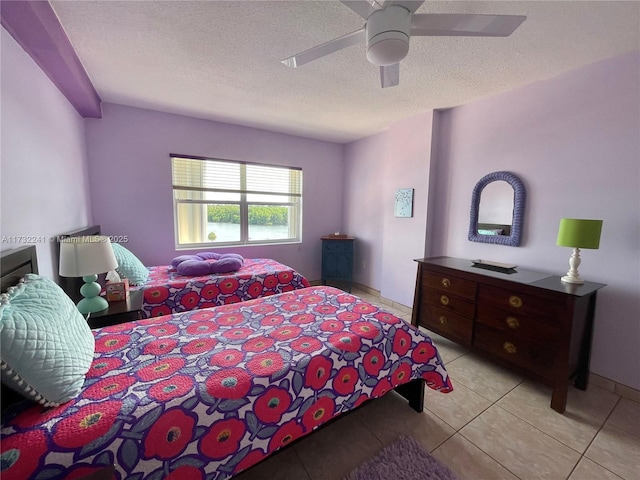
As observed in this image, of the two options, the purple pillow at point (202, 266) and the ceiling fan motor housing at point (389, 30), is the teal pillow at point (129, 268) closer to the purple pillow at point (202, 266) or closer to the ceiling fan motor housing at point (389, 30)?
the purple pillow at point (202, 266)

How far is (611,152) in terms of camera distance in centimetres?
188

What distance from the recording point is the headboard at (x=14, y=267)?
87cm

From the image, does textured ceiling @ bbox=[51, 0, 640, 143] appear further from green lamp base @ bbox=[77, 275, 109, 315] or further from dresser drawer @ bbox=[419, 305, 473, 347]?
dresser drawer @ bbox=[419, 305, 473, 347]

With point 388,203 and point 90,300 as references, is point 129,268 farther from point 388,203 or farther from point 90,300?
point 388,203

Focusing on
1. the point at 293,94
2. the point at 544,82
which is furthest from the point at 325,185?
the point at 544,82

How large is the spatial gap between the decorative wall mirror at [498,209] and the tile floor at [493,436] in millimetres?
Result: 1280

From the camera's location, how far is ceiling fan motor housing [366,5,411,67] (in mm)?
1142

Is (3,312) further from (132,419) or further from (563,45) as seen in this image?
(563,45)

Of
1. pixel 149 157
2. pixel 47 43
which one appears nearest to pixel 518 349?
pixel 47 43

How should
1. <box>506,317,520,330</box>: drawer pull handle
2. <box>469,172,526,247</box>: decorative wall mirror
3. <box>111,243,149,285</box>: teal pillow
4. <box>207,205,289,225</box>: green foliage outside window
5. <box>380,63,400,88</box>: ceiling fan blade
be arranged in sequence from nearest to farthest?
<box>380,63,400,88</box>: ceiling fan blade
<box>506,317,520,330</box>: drawer pull handle
<box>111,243,149,285</box>: teal pillow
<box>469,172,526,247</box>: decorative wall mirror
<box>207,205,289,225</box>: green foliage outside window

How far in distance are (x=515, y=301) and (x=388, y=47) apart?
191 centimetres

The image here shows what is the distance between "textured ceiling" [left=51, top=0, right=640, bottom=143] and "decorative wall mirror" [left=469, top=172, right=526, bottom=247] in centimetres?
83

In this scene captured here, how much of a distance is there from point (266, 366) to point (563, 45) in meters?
2.65

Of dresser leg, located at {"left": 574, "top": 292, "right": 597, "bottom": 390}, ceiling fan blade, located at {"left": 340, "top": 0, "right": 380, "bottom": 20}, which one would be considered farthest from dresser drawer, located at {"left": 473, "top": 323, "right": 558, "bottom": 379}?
ceiling fan blade, located at {"left": 340, "top": 0, "right": 380, "bottom": 20}
